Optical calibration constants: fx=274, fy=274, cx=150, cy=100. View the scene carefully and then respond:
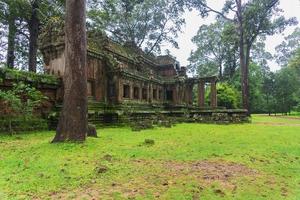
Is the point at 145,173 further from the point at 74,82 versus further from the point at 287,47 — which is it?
the point at 287,47

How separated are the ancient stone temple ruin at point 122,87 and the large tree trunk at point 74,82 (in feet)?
23.3

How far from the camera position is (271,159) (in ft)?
23.2

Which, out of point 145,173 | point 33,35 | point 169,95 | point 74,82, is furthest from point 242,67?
point 145,173

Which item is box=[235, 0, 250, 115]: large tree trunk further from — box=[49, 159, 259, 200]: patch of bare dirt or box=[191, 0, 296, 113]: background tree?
box=[49, 159, 259, 200]: patch of bare dirt

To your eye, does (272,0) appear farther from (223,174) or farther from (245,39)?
(223,174)

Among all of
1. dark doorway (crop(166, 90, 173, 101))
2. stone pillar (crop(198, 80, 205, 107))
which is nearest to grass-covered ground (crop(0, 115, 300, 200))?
stone pillar (crop(198, 80, 205, 107))

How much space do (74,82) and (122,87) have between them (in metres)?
11.7

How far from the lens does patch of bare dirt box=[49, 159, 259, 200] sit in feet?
14.4

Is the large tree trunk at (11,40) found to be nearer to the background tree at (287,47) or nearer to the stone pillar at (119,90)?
Answer: the stone pillar at (119,90)

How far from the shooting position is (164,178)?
16.9 ft

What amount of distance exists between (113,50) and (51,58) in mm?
6145

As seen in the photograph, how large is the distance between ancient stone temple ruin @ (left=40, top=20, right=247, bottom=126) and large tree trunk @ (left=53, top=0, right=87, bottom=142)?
7.12 meters

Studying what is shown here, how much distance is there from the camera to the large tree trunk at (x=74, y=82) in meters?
8.67

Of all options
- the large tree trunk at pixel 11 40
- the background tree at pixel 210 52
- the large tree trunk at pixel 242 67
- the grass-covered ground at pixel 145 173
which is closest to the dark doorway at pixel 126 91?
the large tree trunk at pixel 11 40
